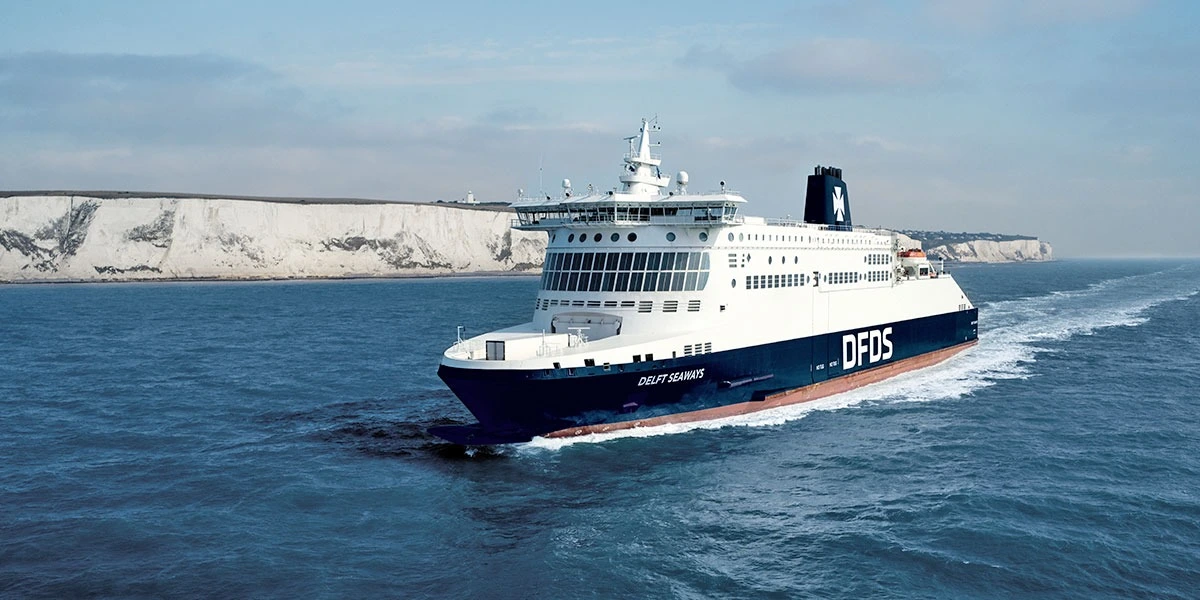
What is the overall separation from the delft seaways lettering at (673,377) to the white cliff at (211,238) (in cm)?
11159

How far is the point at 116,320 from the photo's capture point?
215 feet

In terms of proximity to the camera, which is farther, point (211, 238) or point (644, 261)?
point (211, 238)

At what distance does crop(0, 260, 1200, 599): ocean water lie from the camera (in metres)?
16.8

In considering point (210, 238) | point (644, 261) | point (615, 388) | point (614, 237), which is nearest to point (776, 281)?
point (644, 261)

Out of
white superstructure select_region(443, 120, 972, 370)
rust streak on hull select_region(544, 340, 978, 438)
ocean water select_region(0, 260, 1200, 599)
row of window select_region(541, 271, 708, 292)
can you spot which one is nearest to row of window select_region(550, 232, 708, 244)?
white superstructure select_region(443, 120, 972, 370)

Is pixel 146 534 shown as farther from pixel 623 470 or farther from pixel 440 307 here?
pixel 440 307

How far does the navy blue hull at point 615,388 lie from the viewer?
25062 millimetres

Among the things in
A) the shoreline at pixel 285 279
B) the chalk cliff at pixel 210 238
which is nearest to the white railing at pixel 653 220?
the shoreline at pixel 285 279

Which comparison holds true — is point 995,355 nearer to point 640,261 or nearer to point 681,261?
point 681,261

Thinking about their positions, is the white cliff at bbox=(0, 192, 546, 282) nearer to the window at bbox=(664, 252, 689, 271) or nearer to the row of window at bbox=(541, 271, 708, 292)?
the row of window at bbox=(541, 271, 708, 292)

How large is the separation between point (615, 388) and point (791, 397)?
368 inches

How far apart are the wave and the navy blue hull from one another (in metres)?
0.68

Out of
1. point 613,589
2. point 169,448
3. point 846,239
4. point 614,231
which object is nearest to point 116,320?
point 169,448

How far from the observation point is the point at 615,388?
2603cm
